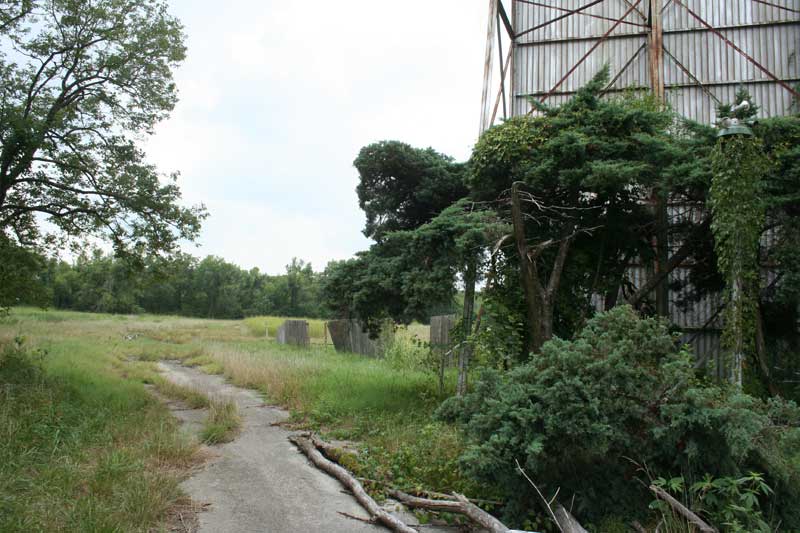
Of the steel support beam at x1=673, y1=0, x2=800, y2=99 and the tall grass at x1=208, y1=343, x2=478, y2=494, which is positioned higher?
the steel support beam at x1=673, y1=0, x2=800, y2=99

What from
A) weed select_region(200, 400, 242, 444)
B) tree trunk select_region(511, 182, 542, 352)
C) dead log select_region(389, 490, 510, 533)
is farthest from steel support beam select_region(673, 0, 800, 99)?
weed select_region(200, 400, 242, 444)

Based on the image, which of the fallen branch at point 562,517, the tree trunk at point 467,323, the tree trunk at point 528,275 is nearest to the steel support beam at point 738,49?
the tree trunk at point 528,275

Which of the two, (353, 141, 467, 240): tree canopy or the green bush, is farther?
(353, 141, 467, 240): tree canopy

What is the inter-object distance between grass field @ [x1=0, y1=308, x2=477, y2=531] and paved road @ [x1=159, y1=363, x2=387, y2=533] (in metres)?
0.39

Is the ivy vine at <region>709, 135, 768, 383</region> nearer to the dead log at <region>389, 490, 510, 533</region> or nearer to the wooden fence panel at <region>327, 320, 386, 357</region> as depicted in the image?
the dead log at <region>389, 490, 510, 533</region>

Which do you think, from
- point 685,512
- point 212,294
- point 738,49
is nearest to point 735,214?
point 685,512

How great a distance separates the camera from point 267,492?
6.54 m

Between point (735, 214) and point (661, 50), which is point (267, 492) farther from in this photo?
point (661, 50)

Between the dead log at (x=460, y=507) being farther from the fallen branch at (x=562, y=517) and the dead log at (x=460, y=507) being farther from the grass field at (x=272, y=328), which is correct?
the grass field at (x=272, y=328)

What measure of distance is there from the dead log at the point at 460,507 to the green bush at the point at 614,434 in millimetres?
296

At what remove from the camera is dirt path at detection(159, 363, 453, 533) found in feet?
18.5

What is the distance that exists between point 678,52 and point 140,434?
14.7m

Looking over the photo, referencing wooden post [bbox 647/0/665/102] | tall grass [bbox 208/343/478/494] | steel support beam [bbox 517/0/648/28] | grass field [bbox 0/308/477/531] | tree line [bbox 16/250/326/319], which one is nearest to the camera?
grass field [bbox 0/308/477/531]

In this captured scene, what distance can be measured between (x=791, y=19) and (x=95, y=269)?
59.1 meters
